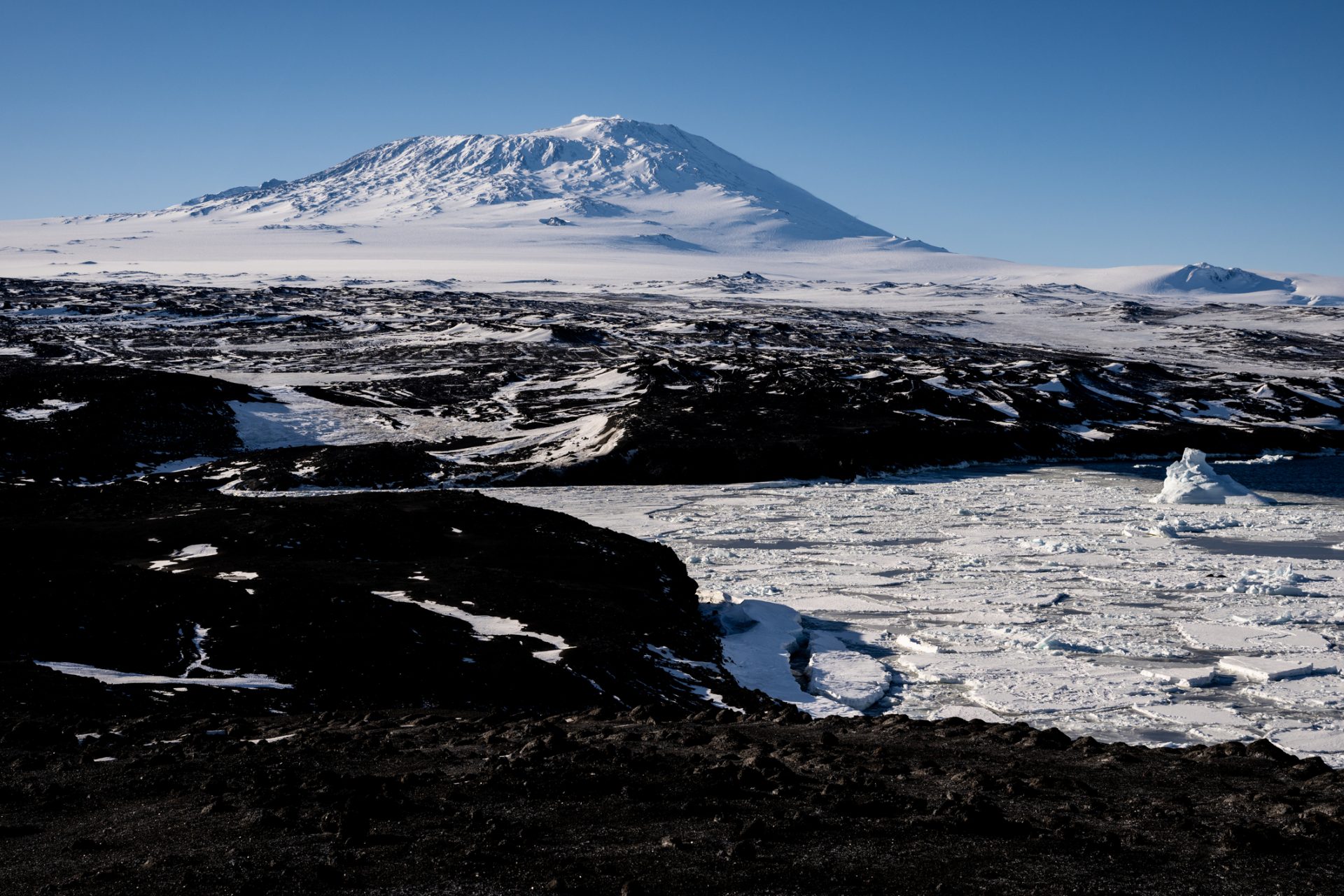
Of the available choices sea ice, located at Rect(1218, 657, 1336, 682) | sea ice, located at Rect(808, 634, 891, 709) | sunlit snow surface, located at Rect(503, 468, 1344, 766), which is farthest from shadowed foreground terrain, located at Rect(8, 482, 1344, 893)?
sea ice, located at Rect(1218, 657, 1336, 682)

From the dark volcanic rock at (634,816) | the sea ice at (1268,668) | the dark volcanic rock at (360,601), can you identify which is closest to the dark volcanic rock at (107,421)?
the dark volcanic rock at (360,601)

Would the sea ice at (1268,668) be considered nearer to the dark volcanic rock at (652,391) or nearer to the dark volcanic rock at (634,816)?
the dark volcanic rock at (634,816)

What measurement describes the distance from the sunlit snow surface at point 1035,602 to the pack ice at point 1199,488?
2.15 feet

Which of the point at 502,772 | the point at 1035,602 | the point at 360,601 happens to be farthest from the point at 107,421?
the point at 502,772

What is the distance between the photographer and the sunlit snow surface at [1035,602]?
1769 centimetres

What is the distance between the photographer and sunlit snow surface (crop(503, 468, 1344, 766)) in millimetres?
17688

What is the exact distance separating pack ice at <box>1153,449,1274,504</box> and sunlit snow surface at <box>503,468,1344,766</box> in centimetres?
66

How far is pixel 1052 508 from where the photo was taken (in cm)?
3625

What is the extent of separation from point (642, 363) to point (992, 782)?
5376 centimetres

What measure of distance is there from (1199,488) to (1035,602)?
16.5 metres

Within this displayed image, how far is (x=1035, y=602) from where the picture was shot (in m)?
23.8

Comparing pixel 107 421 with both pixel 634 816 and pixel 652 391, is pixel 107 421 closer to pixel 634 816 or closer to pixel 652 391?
pixel 652 391

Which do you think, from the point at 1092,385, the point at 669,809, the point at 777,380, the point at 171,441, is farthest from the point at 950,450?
the point at 669,809

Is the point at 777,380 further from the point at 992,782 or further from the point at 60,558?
the point at 992,782
